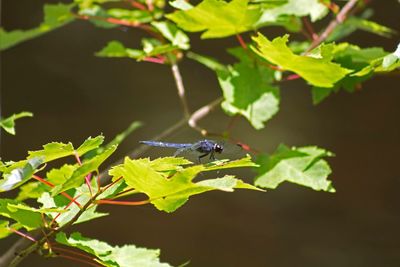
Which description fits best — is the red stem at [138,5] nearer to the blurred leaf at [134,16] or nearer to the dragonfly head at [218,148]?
the blurred leaf at [134,16]

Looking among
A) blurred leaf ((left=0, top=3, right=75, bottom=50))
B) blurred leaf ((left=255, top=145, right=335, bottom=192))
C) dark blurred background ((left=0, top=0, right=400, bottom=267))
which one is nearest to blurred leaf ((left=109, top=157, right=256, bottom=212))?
blurred leaf ((left=255, top=145, right=335, bottom=192))

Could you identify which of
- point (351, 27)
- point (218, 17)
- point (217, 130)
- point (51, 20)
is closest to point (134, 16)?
point (51, 20)

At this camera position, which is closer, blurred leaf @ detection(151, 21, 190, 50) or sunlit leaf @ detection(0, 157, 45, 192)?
sunlit leaf @ detection(0, 157, 45, 192)

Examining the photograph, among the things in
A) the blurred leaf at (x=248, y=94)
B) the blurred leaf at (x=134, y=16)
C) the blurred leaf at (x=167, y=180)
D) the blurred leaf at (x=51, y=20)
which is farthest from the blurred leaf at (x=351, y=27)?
the blurred leaf at (x=167, y=180)

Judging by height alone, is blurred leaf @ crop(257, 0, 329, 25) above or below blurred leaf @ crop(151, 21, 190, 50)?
above

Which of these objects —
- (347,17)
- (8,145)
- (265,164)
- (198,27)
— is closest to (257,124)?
(265,164)

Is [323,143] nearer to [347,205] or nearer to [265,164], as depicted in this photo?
[347,205]

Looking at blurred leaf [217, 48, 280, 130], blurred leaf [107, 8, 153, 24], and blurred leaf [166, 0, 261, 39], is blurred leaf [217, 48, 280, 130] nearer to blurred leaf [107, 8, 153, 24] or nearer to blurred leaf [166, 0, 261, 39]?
blurred leaf [166, 0, 261, 39]
